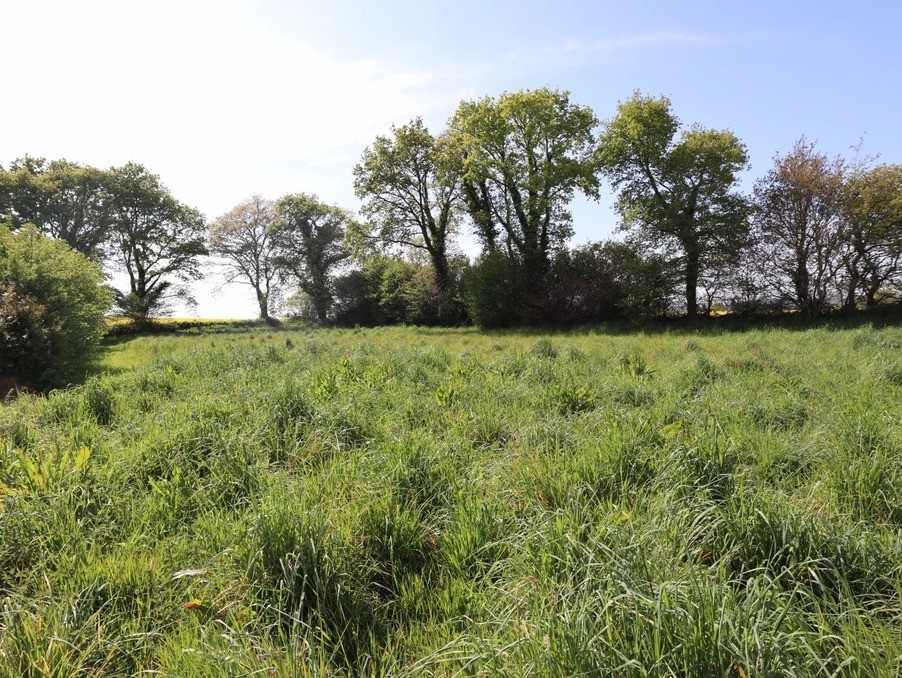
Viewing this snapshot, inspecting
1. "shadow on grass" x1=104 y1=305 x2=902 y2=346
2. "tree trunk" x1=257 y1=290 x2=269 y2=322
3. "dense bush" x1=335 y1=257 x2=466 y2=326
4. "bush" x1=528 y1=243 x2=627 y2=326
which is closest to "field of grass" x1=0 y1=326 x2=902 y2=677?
"shadow on grass" x1=104 y1=305 x2=902 y2=346

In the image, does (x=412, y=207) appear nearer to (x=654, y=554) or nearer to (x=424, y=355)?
(x=424, y=355)

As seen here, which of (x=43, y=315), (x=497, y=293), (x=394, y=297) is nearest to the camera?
(x=43, y=315)

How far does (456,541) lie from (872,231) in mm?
23890

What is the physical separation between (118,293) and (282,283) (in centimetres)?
1236

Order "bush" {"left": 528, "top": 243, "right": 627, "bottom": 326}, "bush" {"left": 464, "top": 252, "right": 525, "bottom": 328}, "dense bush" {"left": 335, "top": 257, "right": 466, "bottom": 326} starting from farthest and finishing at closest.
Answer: "dense bush" {"left": 335, "top": 257, "right": 466, "bottom": 326} → "bush" {"left": 464, "top": 252, "right": 525, "bottom": 328} → "bush" {"left": 528, "top": 243, "right": 627, "bottom": 326}

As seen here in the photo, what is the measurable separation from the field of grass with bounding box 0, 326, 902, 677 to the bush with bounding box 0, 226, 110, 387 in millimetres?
7401

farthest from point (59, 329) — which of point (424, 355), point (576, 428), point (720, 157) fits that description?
point (720, 157)

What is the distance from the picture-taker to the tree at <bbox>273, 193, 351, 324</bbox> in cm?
3819

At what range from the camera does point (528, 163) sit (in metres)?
24.7

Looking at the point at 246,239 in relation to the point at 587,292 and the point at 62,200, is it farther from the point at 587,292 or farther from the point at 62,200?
the point at 587,292

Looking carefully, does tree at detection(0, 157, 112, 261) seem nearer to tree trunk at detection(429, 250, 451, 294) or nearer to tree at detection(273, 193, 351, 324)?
tree at detection(273, 193, 351, 324)

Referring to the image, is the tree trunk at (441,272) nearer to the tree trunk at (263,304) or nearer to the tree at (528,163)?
the tree at (528,163)

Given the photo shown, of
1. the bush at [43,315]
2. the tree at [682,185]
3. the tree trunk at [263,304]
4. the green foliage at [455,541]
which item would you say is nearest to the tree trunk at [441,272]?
the tree at [682,185]

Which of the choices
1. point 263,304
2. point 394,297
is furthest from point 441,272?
point 263,304
